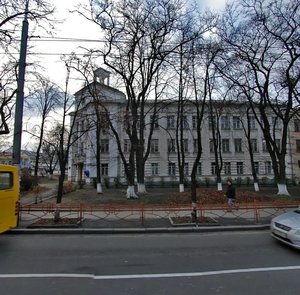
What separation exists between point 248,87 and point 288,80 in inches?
132

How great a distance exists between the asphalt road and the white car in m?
0.29

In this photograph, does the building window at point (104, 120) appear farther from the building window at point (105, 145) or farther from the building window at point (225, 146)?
the building window at point (225, 146)

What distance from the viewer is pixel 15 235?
457 inches

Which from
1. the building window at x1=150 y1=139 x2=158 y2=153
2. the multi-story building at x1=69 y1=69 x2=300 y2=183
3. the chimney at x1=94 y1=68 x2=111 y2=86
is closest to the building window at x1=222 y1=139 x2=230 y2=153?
the multi-story building at x1=69 y1=69 x2=300 y2=183

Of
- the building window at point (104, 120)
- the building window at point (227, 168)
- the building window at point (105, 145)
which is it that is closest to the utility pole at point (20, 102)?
the building window at point (104, 120)

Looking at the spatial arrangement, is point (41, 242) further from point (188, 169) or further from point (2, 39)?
point (188, 169)

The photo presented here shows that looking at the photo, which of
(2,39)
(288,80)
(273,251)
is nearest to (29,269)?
(273,251)

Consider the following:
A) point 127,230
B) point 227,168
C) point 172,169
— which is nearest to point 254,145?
point 227,168

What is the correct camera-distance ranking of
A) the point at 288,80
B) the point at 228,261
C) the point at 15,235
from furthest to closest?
the point at 288,80 → the point at 15,235 → the point at 228,261

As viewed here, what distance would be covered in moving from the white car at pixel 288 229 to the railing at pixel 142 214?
12.8 ft

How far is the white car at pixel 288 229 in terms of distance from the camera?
8.70m

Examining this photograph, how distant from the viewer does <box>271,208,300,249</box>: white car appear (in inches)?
342

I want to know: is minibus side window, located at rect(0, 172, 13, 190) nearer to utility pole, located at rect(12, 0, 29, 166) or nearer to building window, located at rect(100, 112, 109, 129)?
utility pole, located at rect(12, 0, 29, 166)

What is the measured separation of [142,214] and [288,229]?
5877 millimetres
